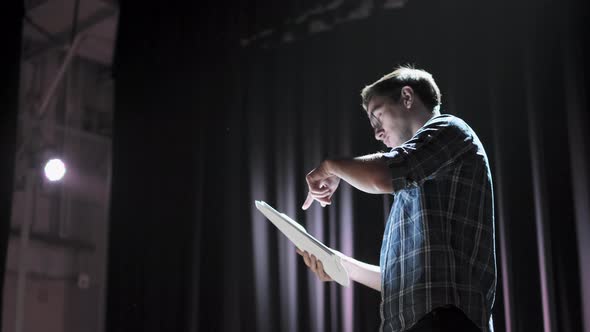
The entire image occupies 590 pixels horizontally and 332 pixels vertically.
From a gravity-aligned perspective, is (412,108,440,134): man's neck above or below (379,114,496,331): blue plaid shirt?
above

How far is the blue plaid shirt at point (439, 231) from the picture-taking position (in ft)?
4.46

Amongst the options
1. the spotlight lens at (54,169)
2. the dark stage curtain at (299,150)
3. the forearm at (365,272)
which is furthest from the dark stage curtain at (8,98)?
the forearm at (365,272)

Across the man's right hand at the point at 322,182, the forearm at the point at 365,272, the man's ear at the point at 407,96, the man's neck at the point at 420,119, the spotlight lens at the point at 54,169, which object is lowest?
the forearm at the point at 365,272

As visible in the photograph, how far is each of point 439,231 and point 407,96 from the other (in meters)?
0.37

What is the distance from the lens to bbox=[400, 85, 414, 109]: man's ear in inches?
64.4

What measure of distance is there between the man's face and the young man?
0.60ft

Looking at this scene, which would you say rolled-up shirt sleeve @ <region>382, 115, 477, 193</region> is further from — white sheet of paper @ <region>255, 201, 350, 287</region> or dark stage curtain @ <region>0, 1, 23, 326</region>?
dark stage curtain @ <region>0, 1, 23, 326</region>

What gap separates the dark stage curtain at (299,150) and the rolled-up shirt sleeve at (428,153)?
130 centimetres

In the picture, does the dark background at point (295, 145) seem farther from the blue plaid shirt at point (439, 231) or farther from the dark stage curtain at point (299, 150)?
the blue plaid shirt at point (439, 231)

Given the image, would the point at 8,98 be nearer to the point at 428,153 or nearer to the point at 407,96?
the point at 407,96

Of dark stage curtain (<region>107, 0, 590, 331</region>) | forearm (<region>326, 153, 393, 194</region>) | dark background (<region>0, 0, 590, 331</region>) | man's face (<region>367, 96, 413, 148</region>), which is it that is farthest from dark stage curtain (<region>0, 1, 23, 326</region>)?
forearm (<region>326, 153, 393, 194</region>)

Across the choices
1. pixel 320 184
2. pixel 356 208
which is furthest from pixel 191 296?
pixel 320 184

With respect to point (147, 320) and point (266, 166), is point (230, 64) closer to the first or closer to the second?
point (266, 166)

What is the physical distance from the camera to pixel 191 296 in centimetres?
355
